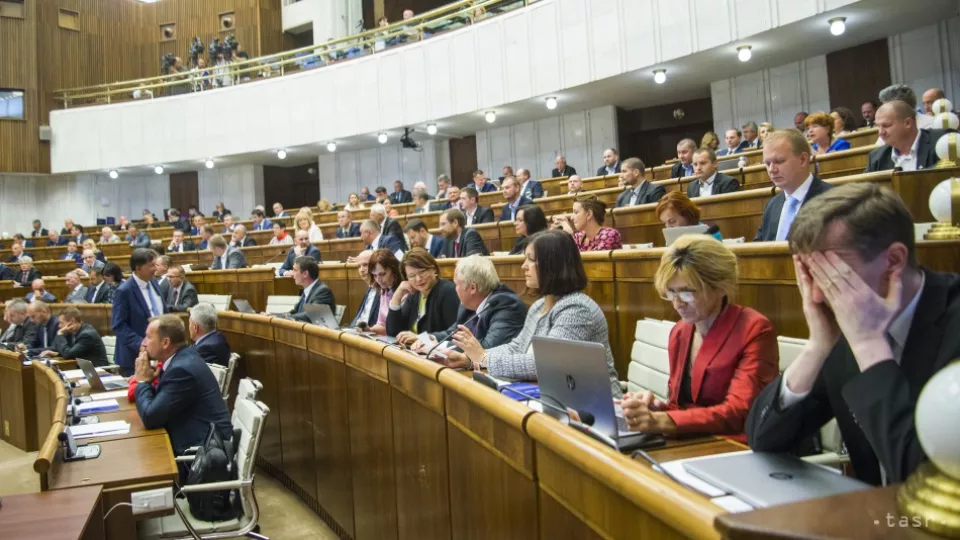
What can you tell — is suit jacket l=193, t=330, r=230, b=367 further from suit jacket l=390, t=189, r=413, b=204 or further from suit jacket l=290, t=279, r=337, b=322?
suit jacket l=390, t=189, r=413, b=204

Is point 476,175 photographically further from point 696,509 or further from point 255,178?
point 696,509

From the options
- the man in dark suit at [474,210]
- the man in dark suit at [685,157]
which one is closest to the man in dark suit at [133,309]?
the man in dark suit at [474,210]

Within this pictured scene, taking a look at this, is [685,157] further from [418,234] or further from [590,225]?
[590,225]

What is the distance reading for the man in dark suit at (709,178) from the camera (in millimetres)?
4633

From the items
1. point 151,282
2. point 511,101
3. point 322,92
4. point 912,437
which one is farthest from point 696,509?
point 322,92

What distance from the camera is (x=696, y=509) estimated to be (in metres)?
0.92

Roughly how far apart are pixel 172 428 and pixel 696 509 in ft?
8.57

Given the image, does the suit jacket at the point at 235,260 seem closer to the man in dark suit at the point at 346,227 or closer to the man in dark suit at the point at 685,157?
the man in dark suit at the point at 346,227

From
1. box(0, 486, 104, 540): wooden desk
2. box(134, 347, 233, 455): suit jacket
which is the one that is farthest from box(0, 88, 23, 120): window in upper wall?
box(0, 486, 104, 540): wooden desk

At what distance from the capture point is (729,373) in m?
1.73

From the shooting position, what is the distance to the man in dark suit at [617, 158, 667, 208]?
16.4ft

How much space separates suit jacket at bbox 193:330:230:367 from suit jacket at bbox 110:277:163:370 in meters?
0.82

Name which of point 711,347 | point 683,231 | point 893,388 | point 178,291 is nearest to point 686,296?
point 711,347

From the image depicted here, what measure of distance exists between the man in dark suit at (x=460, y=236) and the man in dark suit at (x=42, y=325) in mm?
3416
